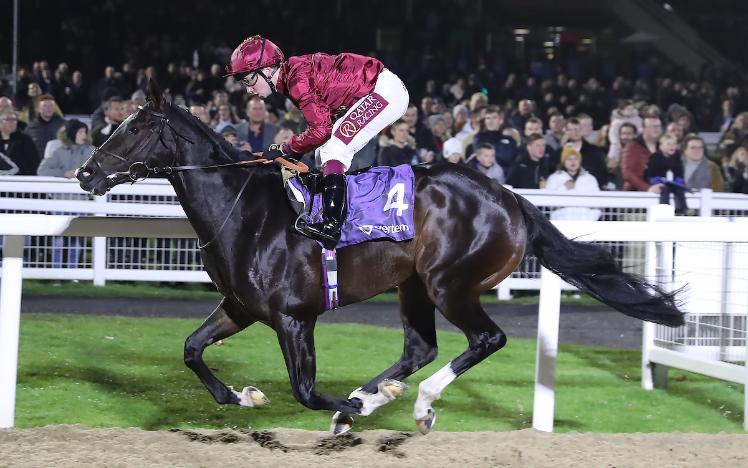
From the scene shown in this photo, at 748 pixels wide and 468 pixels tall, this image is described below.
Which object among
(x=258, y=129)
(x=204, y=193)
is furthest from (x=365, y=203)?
(x=258, y=129)

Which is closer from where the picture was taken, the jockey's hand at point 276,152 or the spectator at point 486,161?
the jockey's hand at point 276,152

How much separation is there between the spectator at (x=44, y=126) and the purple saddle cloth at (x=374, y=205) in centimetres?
617

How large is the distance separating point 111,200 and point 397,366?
4.94m

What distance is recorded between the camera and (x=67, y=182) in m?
8.73

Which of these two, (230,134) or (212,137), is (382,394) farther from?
(230,134)

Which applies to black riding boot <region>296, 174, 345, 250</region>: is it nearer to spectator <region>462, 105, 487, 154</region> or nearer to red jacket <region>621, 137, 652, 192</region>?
spectator <region>462, 105, 487, 154</region>

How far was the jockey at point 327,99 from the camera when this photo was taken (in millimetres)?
4246

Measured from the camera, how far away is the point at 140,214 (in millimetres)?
8805

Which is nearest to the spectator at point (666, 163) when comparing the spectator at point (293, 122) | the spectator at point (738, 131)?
the spectator at point (738, 131)

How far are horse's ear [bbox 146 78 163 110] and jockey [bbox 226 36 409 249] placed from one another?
30cm

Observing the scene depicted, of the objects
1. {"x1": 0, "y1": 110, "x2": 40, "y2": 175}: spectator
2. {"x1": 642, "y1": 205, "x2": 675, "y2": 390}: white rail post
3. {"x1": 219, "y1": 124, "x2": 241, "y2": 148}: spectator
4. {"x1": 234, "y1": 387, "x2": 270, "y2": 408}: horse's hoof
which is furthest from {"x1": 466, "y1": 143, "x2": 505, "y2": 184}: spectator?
{"x1": 234, "y1": 387, "x2": 270, "y2": 408}: horse's hoof

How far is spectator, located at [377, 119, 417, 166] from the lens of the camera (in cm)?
952

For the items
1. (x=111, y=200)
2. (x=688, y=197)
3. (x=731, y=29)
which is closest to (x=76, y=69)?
(x=111, y=200)

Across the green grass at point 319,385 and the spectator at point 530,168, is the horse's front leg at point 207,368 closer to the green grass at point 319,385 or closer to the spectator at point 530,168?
the green grass at point 319,385
